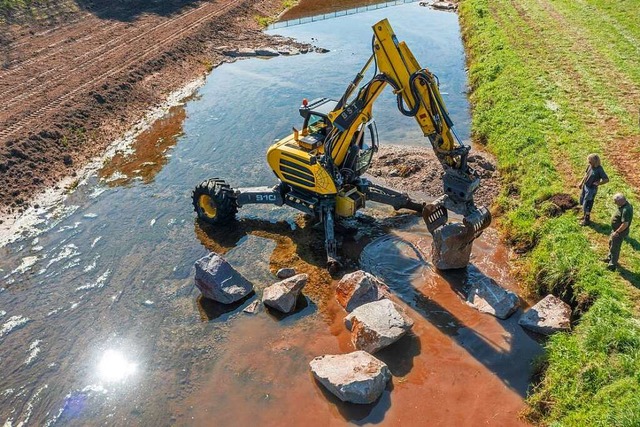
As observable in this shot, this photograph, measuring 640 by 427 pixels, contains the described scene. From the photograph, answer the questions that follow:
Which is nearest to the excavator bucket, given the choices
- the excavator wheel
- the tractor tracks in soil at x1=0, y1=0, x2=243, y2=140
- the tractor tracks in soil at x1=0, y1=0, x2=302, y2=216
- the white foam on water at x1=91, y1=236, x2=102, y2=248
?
the excavator wheel

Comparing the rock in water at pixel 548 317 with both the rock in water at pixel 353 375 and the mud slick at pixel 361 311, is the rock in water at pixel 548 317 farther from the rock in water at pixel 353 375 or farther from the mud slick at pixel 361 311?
the rock in water at pixel 353 375

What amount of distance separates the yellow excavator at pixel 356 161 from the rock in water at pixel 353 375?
3.16 metres

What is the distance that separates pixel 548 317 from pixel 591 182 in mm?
3345

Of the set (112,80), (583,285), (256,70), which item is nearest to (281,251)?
(583,285)

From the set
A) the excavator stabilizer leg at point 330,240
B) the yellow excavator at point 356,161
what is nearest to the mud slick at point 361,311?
the excavator stabilizer leg at point 330,240

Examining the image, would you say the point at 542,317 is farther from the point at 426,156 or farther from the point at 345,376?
the point at 426,156

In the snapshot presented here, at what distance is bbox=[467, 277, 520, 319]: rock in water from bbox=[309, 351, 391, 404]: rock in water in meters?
2.81

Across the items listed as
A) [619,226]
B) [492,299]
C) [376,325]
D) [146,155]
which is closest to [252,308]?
[376,325]

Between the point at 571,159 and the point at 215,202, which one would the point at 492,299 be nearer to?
the point at 571,159

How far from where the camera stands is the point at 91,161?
61.4ft

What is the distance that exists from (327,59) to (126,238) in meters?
17.6

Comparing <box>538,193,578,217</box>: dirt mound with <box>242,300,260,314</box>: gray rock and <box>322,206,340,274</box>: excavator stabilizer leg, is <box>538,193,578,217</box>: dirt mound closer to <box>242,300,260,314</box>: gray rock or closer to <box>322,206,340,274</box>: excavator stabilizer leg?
<box>322,206,340,274</box>: excavator stabilizer leg

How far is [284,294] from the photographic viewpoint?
11781 mm

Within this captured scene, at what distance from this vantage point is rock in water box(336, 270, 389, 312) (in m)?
11.7
